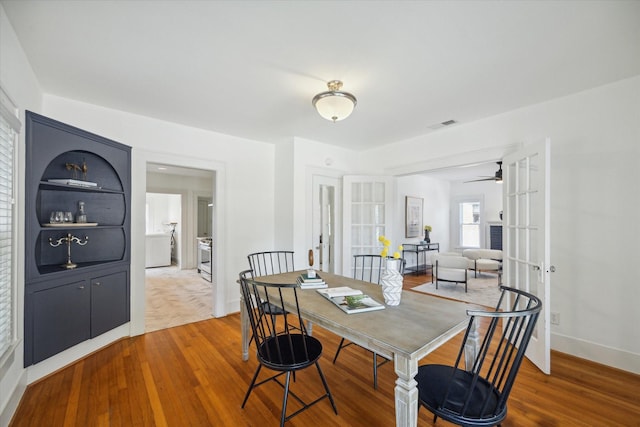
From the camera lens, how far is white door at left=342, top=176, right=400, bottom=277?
15.2 ft

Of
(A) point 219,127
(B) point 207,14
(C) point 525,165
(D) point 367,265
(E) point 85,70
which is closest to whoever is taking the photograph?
(B) point 207,14

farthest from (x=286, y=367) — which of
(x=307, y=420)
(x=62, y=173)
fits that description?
(x=62, y=173)

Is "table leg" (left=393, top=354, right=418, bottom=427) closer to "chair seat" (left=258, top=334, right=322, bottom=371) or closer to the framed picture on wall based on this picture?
"chair seat" (left=258, top=334, right=322, bottom=371)

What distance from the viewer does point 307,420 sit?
1.89 m

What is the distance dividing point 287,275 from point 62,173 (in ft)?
8.30

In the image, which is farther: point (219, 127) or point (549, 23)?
point (219, 127)

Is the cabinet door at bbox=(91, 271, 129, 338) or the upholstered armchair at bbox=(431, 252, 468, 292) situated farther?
the upholstered armchair at bbox=(431, 252, 468, 292)

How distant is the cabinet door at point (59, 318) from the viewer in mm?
2318

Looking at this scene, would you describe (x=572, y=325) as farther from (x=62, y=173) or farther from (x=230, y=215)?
(x=62, y=173)

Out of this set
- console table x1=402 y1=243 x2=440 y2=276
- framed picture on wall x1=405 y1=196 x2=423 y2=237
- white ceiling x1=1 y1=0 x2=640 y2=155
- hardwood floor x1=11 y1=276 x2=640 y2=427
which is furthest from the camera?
framed picture on wall x1=405 y1=196 x2=423 y2=237

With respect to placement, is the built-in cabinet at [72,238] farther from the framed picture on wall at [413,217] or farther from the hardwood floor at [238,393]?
the framed picture on wall at [413,217]

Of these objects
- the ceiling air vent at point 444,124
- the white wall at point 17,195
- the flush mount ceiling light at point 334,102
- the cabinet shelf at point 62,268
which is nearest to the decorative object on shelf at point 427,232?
the ceiling air vent at point 444,124

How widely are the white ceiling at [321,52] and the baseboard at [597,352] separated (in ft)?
7.98

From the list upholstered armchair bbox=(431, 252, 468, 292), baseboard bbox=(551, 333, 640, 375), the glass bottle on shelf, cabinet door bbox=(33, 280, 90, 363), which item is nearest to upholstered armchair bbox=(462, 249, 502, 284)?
upholstered armchair bbox=(431, 252, 468, 292)
